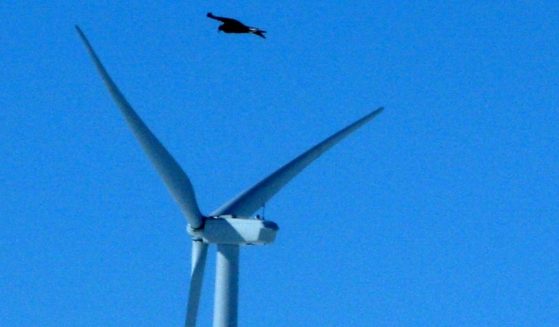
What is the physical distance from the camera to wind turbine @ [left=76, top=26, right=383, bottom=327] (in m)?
63.5

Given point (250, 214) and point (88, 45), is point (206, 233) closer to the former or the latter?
point (250, 214)

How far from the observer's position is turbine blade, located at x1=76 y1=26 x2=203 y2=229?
197ft

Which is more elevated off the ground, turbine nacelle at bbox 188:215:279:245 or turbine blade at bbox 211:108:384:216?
turbine blade at bbox 211:108:384:216

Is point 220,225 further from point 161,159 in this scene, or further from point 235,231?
point 161,159

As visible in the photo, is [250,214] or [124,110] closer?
[124,110]

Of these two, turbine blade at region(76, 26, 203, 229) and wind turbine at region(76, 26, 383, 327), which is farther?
wind turbine at region(76, 26, 383, 327)

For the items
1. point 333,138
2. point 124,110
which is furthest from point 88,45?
point 333,138

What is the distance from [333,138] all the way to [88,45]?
1796 cm

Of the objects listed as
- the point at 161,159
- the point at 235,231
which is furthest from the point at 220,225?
the point at 161,159

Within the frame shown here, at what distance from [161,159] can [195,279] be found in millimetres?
6571

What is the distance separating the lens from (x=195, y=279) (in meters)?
67.6

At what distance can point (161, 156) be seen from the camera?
6334cm

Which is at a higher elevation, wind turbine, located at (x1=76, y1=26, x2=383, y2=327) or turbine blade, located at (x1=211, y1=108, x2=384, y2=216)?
turbine blade, located at (x1=211, y1=108, x2=384, y2=216)

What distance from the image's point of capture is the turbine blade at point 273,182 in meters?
69.1
